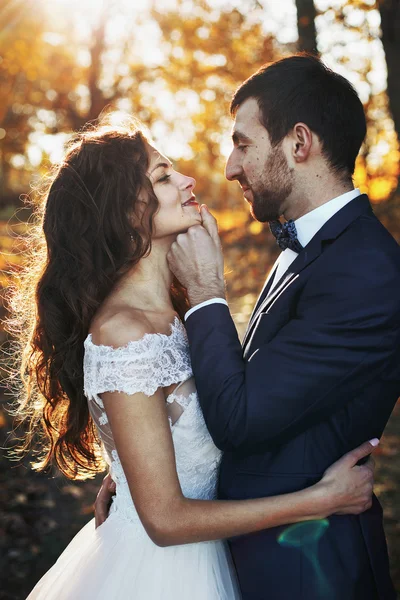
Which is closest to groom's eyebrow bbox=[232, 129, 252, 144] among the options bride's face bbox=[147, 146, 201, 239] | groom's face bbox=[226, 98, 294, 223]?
groom's face bbox=[226, 98, 294, 223]

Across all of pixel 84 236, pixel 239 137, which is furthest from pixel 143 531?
pixel 239 137

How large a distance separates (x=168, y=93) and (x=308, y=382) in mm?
8912

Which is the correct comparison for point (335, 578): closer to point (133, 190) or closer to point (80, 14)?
point (133, 190)

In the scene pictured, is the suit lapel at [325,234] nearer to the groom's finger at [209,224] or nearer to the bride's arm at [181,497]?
the groom's finger at [209,224]

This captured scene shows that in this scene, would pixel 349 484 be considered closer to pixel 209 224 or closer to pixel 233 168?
pixel 209 224

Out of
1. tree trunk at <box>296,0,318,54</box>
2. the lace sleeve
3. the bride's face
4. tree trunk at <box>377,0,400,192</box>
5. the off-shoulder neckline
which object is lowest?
the lace sleeve

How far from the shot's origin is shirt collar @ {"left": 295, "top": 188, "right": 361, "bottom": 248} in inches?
102

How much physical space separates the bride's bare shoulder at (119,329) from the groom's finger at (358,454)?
86 centimetres

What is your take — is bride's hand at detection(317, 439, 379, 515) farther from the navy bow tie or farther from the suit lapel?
the navy bow tie

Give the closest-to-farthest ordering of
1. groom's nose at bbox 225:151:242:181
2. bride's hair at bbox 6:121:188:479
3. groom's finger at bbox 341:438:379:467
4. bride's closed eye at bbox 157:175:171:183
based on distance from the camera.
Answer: groom's finger at bbox 341:438:379:467
bride's hair at bbox 6:121:188:479
bride's closed eye at bbox 157:175:171:183
groom's nose at bbox 225:151:242:181

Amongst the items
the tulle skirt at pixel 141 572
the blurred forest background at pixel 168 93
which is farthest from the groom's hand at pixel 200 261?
Answer: the blurred forest background at pixel 168 93

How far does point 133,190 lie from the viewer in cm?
260

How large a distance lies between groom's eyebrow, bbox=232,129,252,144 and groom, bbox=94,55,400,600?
1.47 feet

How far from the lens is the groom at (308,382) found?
7.07 ft
